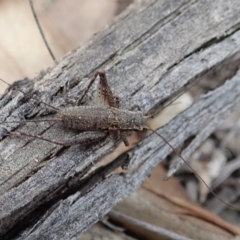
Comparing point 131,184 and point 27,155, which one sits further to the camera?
point 131,184

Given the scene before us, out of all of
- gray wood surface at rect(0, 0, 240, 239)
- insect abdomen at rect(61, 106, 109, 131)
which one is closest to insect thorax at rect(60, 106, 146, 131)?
insect abdomen at rect(61, 106, 109, 131)

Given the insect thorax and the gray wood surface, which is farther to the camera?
the insect thorax

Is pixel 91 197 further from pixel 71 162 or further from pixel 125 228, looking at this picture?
pixel 125 228

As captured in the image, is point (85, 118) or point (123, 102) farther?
point (123, 102)

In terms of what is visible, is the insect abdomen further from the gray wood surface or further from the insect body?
the gray wood surface

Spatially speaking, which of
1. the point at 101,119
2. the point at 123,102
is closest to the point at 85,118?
the point at 101,119

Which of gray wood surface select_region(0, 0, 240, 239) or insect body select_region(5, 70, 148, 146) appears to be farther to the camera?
insect body select_region(5, 70, 148, 146)

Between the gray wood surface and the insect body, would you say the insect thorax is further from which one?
the gray wood surface

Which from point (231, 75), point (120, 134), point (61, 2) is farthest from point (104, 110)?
point (61, 2)

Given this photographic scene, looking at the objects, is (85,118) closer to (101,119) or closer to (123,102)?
(101,119)
